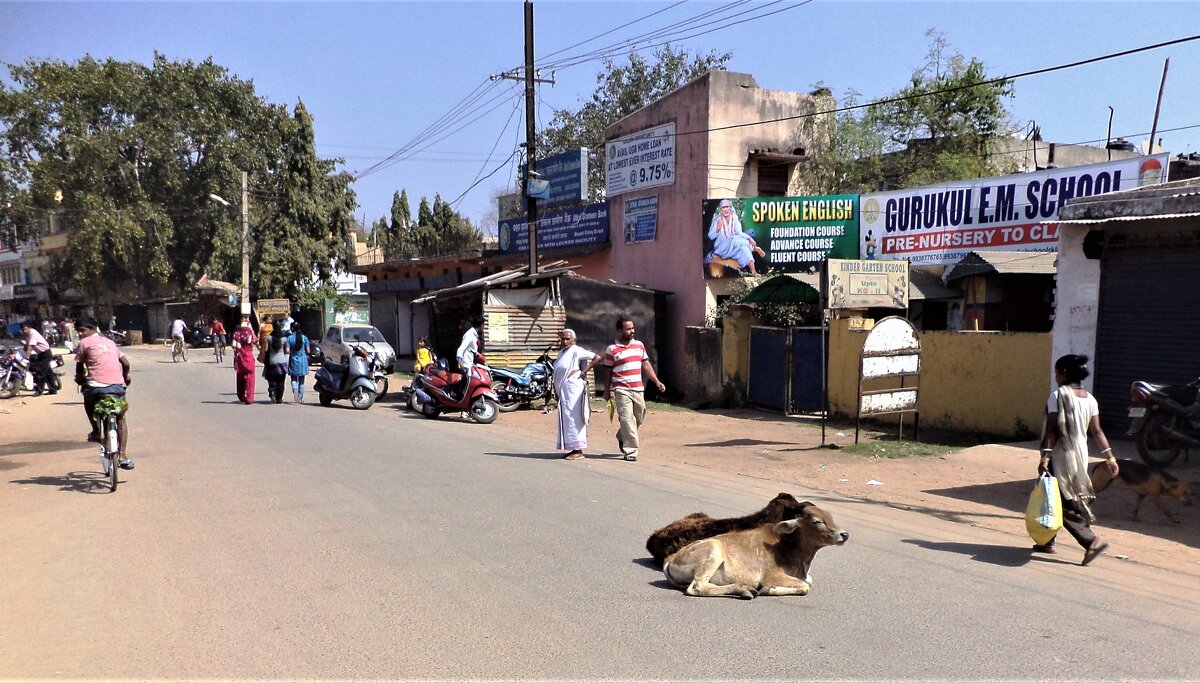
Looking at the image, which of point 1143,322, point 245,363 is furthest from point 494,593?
point 245,363

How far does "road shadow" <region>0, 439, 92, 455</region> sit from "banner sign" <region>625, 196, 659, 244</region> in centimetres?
1387

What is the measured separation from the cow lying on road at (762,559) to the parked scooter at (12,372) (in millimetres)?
21124

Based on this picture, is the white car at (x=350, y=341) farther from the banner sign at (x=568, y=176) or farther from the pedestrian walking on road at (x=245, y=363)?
the pedestrian walking on road at (x=245, y=363)

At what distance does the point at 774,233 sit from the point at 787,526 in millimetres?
15684

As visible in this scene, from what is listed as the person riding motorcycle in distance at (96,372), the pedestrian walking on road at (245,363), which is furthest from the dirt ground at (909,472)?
the pedestrian walking on road at (245,363)

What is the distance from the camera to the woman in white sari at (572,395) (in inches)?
435

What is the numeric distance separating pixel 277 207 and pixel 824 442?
42.4 m

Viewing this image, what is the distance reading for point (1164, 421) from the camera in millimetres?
9539

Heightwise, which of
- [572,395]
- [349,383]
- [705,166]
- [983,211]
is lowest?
[349,383]

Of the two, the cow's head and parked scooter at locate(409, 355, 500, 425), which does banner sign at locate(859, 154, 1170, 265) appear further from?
the cow's head

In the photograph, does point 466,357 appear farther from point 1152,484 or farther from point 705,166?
point 1152,484

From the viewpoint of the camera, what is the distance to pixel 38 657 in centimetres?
446

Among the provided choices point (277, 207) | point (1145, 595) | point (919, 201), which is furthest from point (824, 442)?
point (277, 207)

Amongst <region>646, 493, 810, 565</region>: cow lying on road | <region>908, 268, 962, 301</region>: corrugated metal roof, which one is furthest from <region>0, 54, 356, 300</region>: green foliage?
<region>646, 493, 810, 565</region>: cow lying on road
